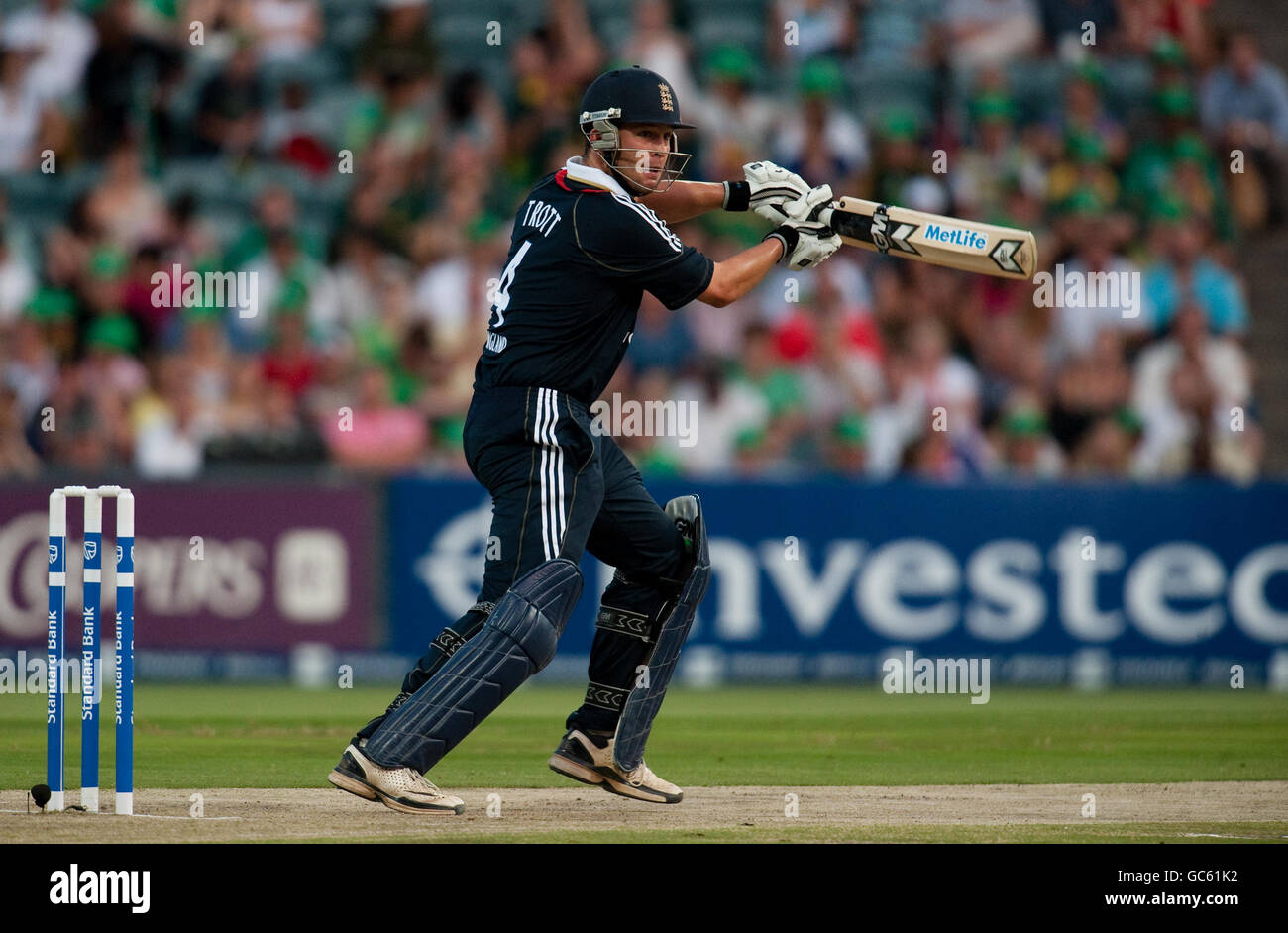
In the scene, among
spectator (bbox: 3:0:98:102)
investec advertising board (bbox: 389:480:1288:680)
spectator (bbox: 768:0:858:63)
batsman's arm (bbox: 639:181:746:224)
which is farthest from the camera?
spectator (bbox: 768:0:858:63)

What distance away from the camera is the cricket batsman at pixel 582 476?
6.17m

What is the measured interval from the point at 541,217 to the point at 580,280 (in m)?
0.29

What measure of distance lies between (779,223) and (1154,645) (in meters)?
6.03

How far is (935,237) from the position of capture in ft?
23.3

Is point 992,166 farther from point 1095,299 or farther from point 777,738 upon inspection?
point 777,738

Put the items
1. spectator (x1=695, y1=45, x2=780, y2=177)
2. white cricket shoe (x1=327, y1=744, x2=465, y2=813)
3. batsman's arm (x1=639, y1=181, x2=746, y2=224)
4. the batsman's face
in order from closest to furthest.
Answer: white cricket shoe (x1=327, y1=744, x2=465, y2=813), the batsman's face, batsman's arm (x1=639, y1=181, x2=746, y2=224), spectator (x1=695, y1=45, x2=780, y2=177)

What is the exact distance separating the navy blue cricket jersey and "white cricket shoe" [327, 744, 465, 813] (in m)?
1.35

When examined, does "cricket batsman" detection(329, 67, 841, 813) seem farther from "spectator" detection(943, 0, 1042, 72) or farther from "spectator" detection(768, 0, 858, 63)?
"spectator" detection(943, 0, 1042, 72)

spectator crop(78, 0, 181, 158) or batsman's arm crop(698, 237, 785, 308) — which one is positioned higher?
spectator crop(78, 0, 181, 158)

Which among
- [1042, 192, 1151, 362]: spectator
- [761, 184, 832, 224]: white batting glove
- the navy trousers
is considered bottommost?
the navy trousers

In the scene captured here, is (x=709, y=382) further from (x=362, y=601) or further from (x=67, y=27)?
(x=67, y=27)

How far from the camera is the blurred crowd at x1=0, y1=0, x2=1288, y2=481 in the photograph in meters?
13.3

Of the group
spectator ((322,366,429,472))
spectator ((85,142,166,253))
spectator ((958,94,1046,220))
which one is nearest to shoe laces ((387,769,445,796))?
spectator ((322,366,429,472))

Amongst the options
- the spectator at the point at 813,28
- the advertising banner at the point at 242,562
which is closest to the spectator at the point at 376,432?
the advertising banner at the point at 242,562
